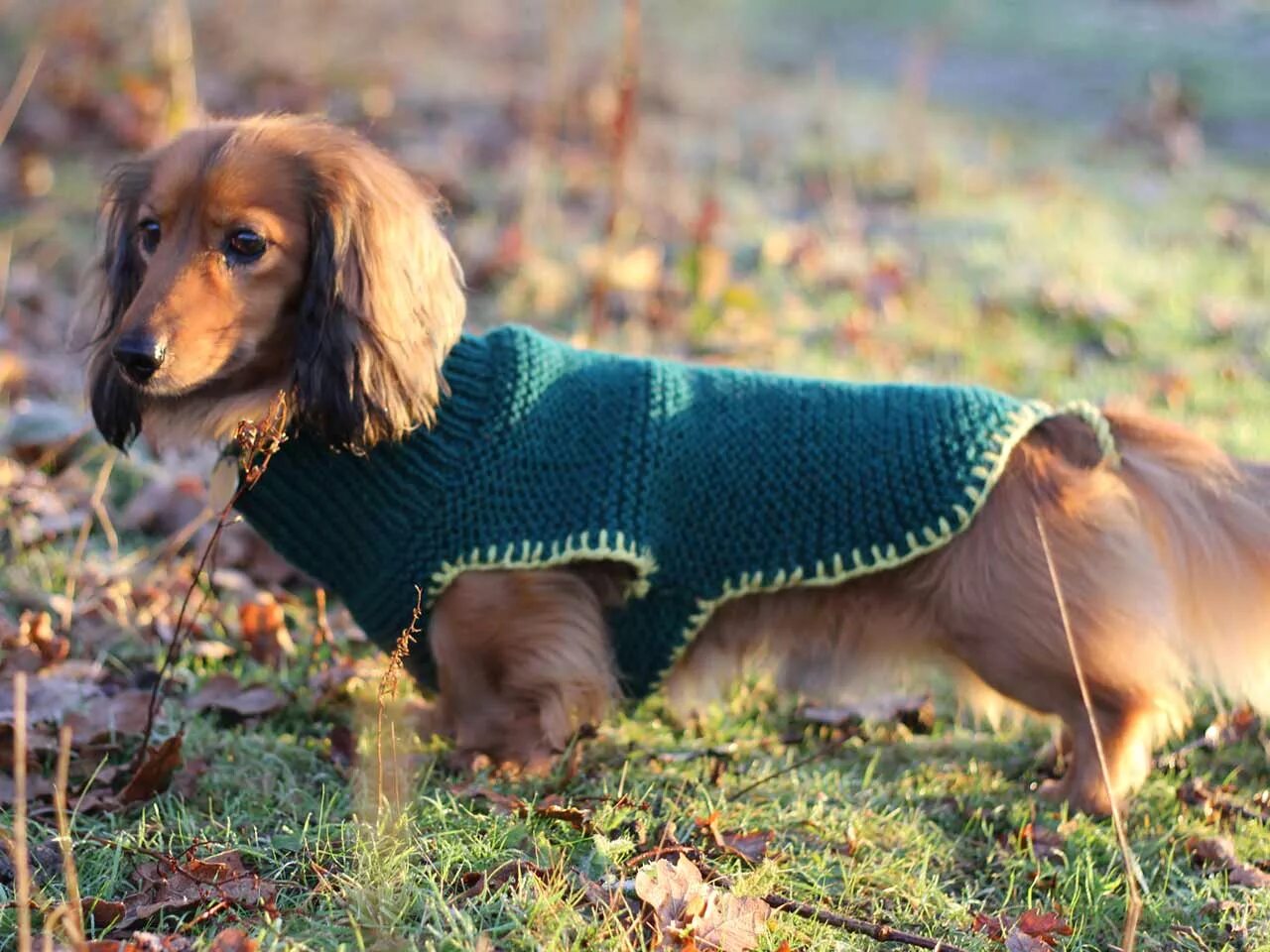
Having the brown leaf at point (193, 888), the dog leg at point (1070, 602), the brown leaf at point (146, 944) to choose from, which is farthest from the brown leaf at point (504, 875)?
the dog leg at point (1070, 602)

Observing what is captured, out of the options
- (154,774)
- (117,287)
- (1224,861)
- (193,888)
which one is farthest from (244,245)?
(1224,861)

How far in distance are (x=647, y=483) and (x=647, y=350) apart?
8.19ft

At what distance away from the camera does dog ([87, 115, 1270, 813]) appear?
2551 millimetres

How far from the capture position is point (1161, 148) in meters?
9.17

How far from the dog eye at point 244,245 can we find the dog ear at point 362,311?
0.35 feet

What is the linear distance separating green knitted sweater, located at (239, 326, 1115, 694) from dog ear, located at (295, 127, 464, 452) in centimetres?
13

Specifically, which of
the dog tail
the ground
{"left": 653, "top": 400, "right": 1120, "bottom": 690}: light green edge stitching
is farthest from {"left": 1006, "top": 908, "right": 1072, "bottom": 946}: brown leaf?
{"left": 653, "top": 400, "right": 1120, "bottom": 690}: light green edge stitching

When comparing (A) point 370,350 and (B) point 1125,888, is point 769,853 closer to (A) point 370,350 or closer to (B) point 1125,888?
(B) point 1125,888

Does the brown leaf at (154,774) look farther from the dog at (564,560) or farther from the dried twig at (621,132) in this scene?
the dried twig at (621,132)

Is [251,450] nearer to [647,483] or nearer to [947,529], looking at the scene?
[647,483]

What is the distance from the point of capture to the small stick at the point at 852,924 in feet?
7.22

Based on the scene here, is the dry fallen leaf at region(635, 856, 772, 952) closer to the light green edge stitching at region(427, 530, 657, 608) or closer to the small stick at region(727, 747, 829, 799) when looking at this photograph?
the small stick at region(727, 747, 829, 799)

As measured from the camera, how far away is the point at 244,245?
255 centimetres

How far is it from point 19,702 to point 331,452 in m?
1.13
